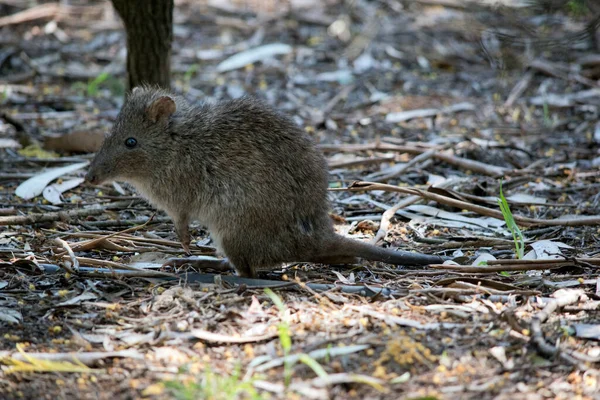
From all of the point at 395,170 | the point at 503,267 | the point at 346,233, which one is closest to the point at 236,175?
the point at 346,233

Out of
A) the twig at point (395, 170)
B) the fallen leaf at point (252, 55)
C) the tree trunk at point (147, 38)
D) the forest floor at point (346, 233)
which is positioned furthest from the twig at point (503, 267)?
the fallen leaf at point (252, 55)

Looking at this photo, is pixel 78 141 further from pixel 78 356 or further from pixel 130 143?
pixel 78 356

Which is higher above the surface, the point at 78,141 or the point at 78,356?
the point at 78,141

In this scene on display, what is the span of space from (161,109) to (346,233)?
1.60 m

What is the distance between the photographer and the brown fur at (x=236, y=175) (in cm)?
482

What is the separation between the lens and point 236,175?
4922 millimetres

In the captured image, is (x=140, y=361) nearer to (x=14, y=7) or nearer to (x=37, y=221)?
(x=37, y=221)

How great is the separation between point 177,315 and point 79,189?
281 centimetres

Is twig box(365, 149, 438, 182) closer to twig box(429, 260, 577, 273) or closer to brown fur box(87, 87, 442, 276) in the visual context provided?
brown fur box(87, 87, 442, 276)

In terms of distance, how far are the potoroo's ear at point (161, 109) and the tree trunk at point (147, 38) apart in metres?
1.72

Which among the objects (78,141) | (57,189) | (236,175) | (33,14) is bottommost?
(57,189)

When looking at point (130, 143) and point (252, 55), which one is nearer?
point (130, 143)

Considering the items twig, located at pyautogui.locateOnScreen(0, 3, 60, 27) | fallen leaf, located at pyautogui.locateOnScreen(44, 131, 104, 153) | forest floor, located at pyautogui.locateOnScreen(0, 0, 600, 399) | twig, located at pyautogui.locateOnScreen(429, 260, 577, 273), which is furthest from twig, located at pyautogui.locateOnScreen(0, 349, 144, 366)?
twig, located at pyautogui.locateOnScreen(0, 3, 60, 27)

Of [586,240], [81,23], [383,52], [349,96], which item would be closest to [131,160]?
[586,240]
